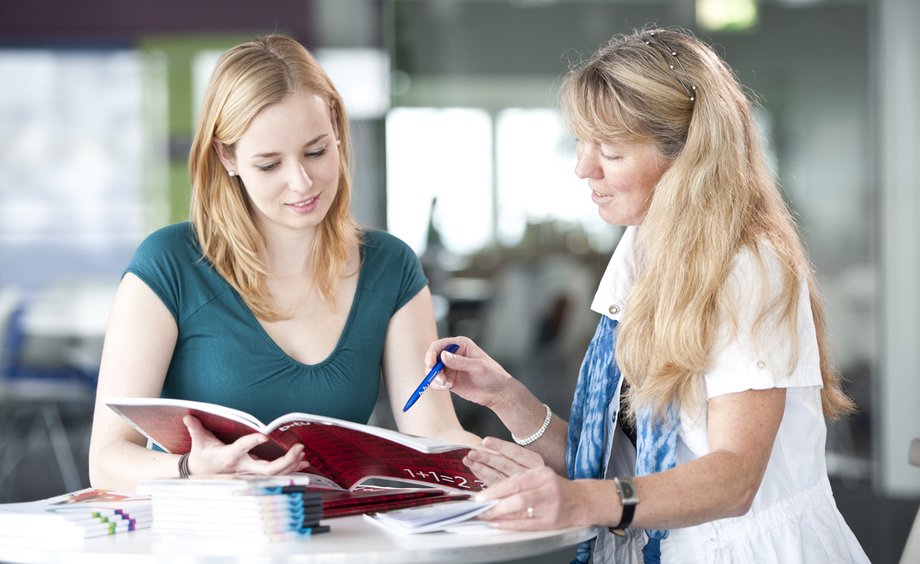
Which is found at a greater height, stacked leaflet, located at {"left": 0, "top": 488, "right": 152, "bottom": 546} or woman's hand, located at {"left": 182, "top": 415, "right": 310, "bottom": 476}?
woman's hand, located at {"left": 182, "top": 415, "right": 310, "bottom": 476}

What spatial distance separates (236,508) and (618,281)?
0.84 m

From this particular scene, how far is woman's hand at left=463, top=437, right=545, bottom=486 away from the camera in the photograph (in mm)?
1901

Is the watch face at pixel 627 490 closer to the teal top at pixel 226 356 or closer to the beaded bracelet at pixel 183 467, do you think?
the beaded bracelet at pixel 183 467

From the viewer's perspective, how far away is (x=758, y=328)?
5.93 feet

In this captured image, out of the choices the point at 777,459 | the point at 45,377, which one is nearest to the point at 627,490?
the point at 777,459

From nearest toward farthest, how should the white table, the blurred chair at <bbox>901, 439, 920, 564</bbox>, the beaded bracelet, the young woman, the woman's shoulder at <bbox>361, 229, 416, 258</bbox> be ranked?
the white table → the beaded bracelet → the blurred chair at <bbox>901, 439, 920, 564</bbox> → the young woman → the woman's shoulder at <bbox>361, 229, 416, 258</bbox>

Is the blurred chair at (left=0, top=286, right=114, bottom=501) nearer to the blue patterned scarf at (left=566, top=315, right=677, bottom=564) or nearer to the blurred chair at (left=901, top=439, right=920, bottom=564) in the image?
the blue patterned scarf at (left=566, top=315, right=677, bottom=564)

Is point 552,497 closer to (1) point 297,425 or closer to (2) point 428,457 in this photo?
(2) point 428,457

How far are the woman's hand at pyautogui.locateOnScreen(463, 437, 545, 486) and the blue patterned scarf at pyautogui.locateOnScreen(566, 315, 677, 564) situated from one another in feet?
0.37

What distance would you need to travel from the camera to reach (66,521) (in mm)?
1666

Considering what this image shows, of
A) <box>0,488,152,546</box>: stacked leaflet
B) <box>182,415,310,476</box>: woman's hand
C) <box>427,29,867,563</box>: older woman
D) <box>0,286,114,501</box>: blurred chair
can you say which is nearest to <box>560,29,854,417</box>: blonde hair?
<box>427,29,867,563</box>: older woman

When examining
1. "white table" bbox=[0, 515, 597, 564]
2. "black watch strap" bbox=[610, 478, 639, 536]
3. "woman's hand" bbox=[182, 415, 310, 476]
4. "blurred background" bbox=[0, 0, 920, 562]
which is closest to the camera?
"white table" bbox=[0, 515, 597, 564]

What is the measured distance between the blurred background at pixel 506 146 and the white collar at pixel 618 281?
4.04 meters

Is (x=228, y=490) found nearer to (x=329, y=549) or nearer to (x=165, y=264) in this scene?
(x=329, y=549)
